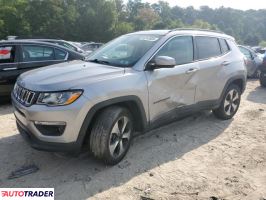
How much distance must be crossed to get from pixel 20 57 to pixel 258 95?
6612 millimetres

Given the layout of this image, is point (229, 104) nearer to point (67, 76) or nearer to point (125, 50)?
point (125, 50)

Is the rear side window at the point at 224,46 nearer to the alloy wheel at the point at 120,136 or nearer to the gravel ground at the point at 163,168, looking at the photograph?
the gravel ground at the point at 163,168

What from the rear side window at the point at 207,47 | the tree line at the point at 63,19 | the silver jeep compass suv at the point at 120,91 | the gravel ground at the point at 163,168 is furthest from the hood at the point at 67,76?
the tree line at the point at 63,19

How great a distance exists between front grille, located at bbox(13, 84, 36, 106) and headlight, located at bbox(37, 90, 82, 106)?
165 millimetres

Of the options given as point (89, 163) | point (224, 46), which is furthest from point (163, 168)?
point (224, 46)

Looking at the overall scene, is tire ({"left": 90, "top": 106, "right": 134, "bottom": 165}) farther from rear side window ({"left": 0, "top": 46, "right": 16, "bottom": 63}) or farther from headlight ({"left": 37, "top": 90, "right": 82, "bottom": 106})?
A: rear side window ({"left": 0, "top": 46, "right": 16, "bottom": 63})

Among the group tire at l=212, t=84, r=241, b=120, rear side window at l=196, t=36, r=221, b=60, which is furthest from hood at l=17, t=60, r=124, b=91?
tire at l=212, t=84, r=241, b=120

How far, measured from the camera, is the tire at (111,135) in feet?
13.6

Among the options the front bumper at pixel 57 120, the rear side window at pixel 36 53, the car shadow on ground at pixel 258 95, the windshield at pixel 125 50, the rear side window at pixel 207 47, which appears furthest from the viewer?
the car shadow on ground at pixel 258 95

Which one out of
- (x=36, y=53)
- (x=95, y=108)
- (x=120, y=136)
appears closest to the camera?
(x=95, y=108)

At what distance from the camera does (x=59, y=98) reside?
3.88 meters

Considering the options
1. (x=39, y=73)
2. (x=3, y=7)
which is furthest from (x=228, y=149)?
(x=3, y=7)

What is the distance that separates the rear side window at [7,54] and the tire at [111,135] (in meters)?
3.77

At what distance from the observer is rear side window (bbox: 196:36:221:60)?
5793mm
